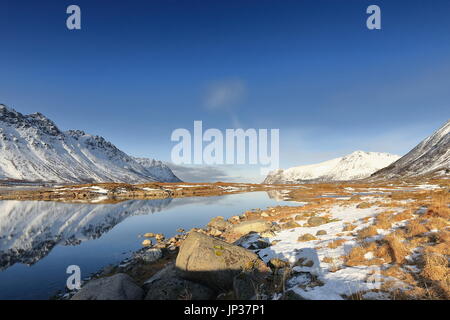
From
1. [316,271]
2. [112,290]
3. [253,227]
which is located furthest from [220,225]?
[112,290]

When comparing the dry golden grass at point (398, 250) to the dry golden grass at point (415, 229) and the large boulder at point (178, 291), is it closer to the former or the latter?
the dry golden grass at point (415, 229)

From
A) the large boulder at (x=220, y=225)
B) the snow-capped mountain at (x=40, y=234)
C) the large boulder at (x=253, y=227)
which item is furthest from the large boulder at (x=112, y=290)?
the large boulder at (x=220, y=225)

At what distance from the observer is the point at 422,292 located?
312 inches

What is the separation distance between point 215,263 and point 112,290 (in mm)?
4375

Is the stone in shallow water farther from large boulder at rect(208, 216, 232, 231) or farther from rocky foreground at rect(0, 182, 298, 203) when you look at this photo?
rocky foreground at rect(0, 182, 298, 203)

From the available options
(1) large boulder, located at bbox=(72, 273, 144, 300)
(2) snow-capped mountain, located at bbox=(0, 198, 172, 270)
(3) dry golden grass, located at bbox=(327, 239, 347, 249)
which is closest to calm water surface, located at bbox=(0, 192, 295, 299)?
(2) snow-capped mountain, located at bbox=(0, 198, 172, 270)

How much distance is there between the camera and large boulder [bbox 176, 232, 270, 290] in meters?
10.8

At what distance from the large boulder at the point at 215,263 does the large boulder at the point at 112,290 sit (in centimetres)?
218

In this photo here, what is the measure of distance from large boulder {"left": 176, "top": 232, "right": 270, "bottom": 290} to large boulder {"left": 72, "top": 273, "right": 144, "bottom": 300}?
7.15 ft

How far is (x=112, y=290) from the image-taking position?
32.8 feet

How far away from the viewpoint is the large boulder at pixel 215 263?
426 inches
